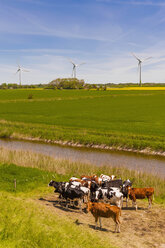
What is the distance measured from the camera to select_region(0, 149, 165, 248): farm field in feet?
30.9

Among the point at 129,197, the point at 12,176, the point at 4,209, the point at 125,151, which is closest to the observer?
the point at 4,209

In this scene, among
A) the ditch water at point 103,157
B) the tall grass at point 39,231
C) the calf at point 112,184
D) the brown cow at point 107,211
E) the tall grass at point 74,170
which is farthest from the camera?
the ditch water at point 103,157

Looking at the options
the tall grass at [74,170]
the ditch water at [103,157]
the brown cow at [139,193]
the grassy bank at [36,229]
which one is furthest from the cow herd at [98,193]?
the ditch water at [103,157]

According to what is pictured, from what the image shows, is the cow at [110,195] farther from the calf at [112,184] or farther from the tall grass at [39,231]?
the tall grass at [39,231]

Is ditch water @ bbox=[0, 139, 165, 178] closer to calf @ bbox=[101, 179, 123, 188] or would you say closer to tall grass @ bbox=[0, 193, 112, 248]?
calf @ bbox=[101, 179, 123, 188]

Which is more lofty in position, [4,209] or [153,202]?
[4,209]

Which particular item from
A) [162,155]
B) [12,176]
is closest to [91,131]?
A: [162,155]

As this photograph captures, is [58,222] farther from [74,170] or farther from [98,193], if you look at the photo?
[74,170]

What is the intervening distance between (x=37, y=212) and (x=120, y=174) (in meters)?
10.5

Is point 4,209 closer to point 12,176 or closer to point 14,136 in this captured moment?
point 12,176

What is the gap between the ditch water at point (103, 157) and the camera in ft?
88.1

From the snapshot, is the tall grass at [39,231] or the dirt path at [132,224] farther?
the dirt path at [132,224]

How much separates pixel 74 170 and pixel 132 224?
1006 centimetres

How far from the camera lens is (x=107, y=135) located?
38219 mm
